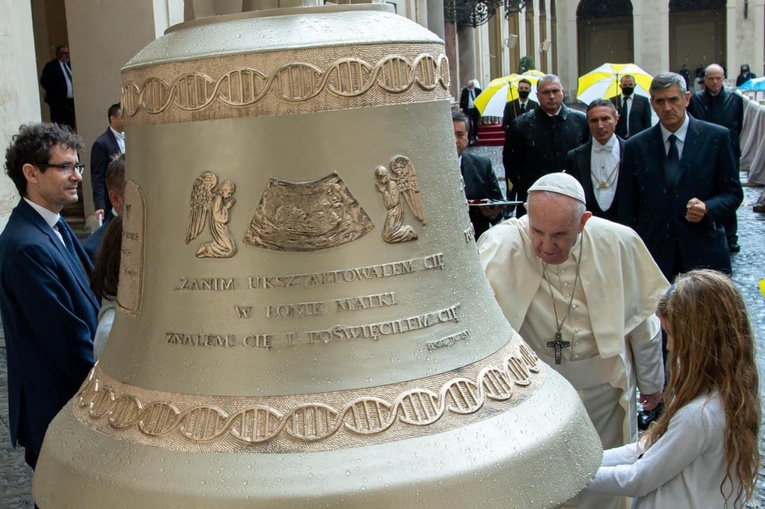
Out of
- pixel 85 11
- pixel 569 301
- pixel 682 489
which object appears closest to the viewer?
pixel 682 489

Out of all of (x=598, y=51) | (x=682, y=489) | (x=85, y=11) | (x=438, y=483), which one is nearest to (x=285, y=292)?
(x=438, y=483)

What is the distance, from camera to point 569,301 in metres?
3.60

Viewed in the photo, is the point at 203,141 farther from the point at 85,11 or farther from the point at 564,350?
the point at 85,11

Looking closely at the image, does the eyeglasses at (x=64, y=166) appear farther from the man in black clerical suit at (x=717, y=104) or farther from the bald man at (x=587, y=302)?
the man in black clerical suit at (x=717, y=104)

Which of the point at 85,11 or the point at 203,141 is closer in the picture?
the point at 203,141

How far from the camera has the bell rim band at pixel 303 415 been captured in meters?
1.64

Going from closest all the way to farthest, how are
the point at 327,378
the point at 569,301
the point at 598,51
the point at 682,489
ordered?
the point at 327,378, the point at 682,489, the point at 569,301, the point at 598,51

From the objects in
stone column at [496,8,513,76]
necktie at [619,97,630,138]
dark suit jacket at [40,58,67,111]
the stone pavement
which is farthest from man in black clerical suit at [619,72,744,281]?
stone column at [496,8,513,76]

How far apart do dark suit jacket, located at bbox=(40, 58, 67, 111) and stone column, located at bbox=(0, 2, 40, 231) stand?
415 cm

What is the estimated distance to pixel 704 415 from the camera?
290 centimetres

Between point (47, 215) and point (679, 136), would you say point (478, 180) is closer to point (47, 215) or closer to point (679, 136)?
point (679, 136)

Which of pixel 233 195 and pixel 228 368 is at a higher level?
pixel 233 195

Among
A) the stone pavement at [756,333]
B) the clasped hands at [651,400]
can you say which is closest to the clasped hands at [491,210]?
the stone pavement at [756,333]

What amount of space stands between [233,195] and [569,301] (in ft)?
6.83
